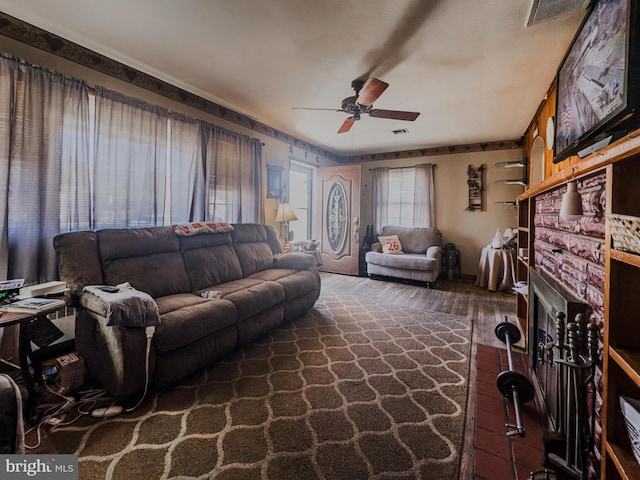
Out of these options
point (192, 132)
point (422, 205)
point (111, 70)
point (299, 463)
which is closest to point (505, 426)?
point (299, 463)

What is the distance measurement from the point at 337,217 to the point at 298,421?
4421mm

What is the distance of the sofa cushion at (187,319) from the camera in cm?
181

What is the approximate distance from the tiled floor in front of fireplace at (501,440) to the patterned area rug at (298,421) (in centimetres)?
11

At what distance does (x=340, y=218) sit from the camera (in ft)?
18.6

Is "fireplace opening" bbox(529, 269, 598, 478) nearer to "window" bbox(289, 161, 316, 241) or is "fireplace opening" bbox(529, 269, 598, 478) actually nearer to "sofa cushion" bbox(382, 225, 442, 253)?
"sofa cushion" bbox(382, 225, 442, 253)

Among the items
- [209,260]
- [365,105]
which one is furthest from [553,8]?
[209,260]

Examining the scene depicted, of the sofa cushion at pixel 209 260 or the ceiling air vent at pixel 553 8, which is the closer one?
the ceiling air vent at pixel 553 8

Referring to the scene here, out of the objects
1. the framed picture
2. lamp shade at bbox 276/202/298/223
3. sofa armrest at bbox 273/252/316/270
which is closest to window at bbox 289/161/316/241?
the framed picture

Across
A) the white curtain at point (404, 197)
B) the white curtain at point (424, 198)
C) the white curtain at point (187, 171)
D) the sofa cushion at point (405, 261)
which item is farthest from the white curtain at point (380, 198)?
the white curtain at point (187, 171)

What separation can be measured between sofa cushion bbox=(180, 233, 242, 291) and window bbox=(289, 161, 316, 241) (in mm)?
2400

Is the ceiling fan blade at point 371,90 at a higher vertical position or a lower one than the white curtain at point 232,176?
higher

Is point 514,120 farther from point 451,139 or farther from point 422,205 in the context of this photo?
point 422,205

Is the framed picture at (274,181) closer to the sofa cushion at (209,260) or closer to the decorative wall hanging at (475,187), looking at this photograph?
the sofa cushion at (209,260)

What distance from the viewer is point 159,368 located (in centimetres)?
181
